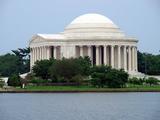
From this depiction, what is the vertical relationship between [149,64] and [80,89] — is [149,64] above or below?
above

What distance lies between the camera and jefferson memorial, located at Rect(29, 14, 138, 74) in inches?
6575

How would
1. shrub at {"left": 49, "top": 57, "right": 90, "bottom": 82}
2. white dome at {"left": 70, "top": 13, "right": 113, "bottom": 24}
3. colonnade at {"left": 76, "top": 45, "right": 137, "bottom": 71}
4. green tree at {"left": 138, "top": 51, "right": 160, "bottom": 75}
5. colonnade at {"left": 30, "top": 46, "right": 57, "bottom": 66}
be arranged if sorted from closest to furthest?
shrub at {"left": 49, "top": 57, "right": 90, "bottom": 82} < colonnade at {"left": 76, "top": 45, "right": 137, "bottom": 71} < colonnade at {"left": 30, "top": 46, "right": 57, "bottom": 66} < white dome at {"left": 70, "top": 13, "right": 113, "bottom": 24} < green tree at {"left": 138, "top": 51, "right": 160, "bottom": 75}

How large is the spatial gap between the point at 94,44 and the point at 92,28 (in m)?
4.62

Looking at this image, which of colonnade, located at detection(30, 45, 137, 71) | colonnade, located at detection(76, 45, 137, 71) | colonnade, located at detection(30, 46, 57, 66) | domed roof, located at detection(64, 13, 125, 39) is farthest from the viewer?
colonnade, located at detection(30, 46, 57, 66)

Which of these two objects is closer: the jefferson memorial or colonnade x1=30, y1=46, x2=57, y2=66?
the jefferson memorial

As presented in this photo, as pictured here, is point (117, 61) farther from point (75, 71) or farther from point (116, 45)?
point (75, 71)

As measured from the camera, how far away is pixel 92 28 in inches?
6688
